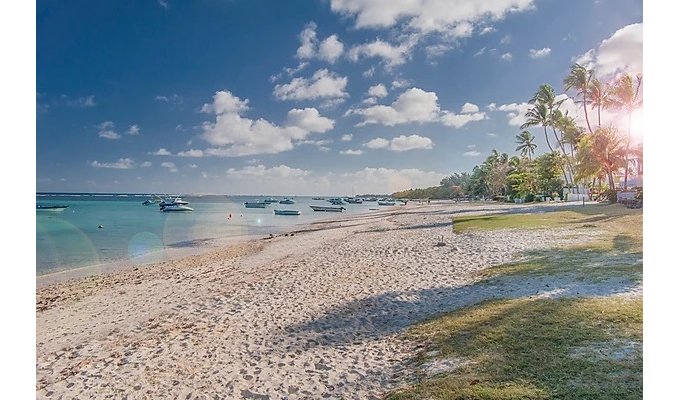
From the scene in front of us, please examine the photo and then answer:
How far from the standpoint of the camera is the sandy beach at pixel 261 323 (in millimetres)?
3336

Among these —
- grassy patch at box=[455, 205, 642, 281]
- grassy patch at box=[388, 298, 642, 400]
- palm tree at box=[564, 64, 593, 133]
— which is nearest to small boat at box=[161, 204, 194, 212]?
Answer: palm tree at box=[564, 64, 593, 133]

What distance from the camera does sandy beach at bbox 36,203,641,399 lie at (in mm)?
3336

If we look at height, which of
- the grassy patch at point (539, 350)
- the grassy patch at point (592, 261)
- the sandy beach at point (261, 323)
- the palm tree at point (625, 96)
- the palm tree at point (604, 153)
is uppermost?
the palm tree at point (625, 96)

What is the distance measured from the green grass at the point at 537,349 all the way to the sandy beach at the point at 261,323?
378 mm

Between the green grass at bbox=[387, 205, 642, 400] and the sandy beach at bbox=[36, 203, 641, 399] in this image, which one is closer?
the green grass at bbox=[387, 205, 642, 400]

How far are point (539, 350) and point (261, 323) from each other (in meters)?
3.25

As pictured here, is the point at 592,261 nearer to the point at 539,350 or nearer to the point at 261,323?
the point at 539,350

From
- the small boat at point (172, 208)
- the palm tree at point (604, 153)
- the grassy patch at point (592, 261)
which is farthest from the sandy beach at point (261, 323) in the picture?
the small boat at point (172, 208)

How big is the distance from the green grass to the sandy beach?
38 centimetres

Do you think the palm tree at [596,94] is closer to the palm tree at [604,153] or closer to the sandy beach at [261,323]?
the palm tree at [604,153]

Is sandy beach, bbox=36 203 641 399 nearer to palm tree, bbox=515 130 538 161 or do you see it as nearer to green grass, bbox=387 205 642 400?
green grass, bbox=387 205 642 400

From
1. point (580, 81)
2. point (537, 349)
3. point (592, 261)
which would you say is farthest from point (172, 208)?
point (537, 349)
